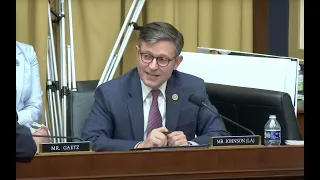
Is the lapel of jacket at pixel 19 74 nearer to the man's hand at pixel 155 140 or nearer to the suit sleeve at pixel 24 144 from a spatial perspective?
the man's hand at pixel 155 140

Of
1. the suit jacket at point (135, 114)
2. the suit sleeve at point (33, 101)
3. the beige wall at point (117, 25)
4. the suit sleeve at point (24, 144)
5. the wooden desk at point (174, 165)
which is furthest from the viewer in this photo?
the beige wall at point (117, 25)

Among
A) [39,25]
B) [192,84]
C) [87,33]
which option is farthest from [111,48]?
[192,84]

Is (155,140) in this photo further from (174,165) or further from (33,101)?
(33,101)

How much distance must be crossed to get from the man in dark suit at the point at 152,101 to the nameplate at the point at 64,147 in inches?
21.4

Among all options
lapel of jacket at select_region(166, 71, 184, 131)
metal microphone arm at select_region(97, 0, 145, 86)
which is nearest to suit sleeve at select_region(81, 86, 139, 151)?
lapel of jacket at select_region(166, 71, 184, 131)

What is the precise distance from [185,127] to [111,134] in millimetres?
325

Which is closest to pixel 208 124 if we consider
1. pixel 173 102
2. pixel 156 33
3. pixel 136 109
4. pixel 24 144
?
pixel 173 102

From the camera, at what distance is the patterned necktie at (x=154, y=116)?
257 cm

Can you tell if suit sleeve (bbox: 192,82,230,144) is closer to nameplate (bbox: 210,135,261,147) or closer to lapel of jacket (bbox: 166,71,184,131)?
lapel of jacket (bbox: 166,71,184,131)

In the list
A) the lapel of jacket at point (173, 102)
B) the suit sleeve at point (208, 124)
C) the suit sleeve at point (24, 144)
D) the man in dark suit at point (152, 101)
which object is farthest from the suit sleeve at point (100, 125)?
the suit sleeve at point (24, 144)

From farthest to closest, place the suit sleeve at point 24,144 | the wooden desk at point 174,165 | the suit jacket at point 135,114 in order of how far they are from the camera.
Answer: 1. the suit jacket at point 135,114
2. the wooden desk at point 174,165
3. the suit sleeve at point 24,144

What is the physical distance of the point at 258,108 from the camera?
7.50 feet

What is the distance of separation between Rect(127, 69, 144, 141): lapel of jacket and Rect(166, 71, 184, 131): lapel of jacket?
0.12 meters

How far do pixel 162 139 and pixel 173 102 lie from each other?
1.14ft
